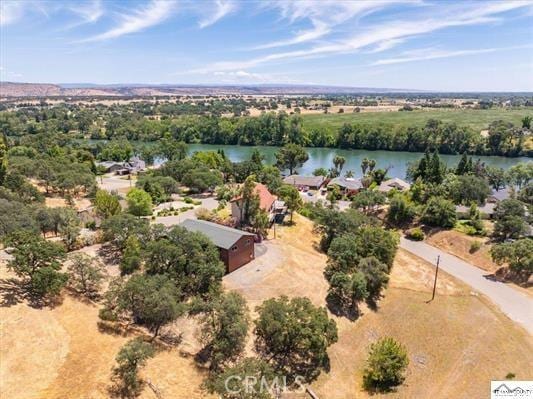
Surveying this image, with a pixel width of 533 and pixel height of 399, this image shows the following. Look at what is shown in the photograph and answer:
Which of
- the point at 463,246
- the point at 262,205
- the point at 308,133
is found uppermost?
the point at 262,205

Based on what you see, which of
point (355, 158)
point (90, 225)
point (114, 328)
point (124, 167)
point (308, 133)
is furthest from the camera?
point (308, 133)

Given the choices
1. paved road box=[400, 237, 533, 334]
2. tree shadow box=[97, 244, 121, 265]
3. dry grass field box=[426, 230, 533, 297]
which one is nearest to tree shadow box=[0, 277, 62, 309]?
tree shadow box=[97, 244, 121, 265]

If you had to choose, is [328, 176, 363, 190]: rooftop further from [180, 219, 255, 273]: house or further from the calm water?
[180, 219, 255, 273]: house

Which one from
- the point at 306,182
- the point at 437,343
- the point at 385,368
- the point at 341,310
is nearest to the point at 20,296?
the point at 341,310

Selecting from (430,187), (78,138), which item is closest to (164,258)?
(430,187)

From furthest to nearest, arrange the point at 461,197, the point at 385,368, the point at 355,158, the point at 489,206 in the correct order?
the point at 355,158 < the point at 461,197 < the point at 489,206 < the point at 385,368

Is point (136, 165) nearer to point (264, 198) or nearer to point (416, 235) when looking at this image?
point (264, 198)
